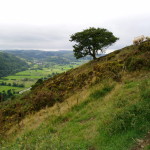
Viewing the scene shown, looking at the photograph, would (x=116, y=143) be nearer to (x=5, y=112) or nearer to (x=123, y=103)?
(x=123, y=103)

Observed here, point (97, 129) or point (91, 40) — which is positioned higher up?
point (91, 40)

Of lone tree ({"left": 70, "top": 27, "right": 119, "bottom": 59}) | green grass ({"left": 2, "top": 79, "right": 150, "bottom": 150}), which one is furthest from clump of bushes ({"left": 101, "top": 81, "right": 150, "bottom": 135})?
lone tree ({"left": 70, "top": 27, "right": 119, "bottom": 59})

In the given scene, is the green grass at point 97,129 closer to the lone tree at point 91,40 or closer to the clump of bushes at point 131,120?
the clump of bushes at point 131,120

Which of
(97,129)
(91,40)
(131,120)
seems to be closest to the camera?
(131,120)

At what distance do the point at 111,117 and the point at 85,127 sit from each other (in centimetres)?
125

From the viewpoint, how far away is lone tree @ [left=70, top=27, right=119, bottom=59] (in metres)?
29.1

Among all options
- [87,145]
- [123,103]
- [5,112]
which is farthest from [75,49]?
[87,145]

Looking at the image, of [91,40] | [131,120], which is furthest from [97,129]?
[91,40]

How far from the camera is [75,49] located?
3005 cm

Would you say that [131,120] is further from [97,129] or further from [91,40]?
[91,40]

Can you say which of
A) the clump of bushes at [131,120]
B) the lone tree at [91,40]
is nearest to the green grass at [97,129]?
the clump of bushes at [131,120]

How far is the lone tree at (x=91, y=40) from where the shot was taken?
2906 cm

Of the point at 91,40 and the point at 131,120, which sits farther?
the point at 91,40

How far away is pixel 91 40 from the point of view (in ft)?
95.7
